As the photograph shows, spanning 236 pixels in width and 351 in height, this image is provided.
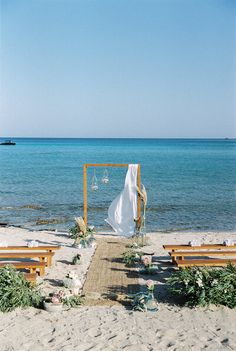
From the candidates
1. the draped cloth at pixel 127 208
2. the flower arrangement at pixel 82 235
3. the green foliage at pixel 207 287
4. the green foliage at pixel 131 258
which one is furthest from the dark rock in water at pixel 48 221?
Result: the green foliage at pixel 207 287

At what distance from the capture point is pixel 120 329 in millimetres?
8062

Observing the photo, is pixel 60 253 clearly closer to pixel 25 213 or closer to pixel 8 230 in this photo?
pixel 8 230

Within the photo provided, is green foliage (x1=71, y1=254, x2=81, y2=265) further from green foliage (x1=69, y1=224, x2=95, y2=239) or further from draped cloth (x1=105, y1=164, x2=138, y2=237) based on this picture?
draped cloth (x1=105, y1=164, x2=138, y2=237)

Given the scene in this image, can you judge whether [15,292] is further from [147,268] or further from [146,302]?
[147,268]

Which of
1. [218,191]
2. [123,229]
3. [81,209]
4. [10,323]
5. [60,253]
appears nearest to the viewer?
[10,323]

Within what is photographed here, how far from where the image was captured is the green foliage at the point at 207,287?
9.11 m

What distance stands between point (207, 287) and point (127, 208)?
25.2ft

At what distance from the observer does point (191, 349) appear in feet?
24.1

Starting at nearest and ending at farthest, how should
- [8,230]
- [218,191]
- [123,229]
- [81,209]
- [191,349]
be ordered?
[191,349] < [123,229] < [8,230] < [81,209] < [218,191]

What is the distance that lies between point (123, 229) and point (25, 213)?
30.4ft

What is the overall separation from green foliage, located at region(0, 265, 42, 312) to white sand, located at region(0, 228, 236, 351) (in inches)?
7.4

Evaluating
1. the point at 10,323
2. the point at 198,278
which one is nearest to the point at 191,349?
the point at 198,278

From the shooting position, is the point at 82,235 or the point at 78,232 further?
the point at 78,232

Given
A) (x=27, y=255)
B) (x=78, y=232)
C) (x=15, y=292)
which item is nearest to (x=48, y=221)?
(x=78, y=232)
